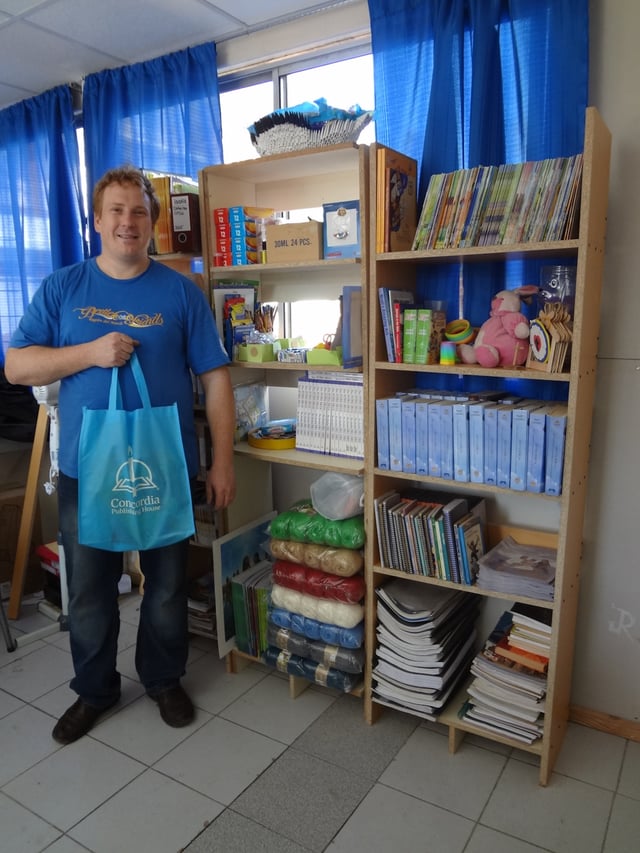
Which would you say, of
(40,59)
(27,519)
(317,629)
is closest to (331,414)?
(317,629)

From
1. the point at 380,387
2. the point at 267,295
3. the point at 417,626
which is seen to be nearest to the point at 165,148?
the point at 267,295

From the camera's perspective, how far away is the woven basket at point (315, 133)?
6.29ft

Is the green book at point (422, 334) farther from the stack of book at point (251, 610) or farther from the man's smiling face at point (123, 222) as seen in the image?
the stack of book at point (251, 610)

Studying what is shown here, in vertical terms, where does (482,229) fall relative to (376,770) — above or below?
above

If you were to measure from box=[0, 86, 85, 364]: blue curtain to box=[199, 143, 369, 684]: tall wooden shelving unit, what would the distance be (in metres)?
1.24

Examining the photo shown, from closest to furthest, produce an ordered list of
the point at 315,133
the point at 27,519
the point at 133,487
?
the point at 133,487 → the point at 315,133 → the point at 27,519

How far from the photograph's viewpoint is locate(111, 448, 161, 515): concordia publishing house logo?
1.79 metres

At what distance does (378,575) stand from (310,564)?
0.23 metres

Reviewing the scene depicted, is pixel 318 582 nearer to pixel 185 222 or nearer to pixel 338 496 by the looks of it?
pixel 338 496

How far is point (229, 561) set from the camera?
2.32 m

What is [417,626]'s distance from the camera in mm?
1952

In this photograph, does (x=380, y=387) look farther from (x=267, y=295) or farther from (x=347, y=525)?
(x=267, y=295)

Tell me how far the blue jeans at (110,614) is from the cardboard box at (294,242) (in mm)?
971

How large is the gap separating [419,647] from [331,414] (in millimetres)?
788
